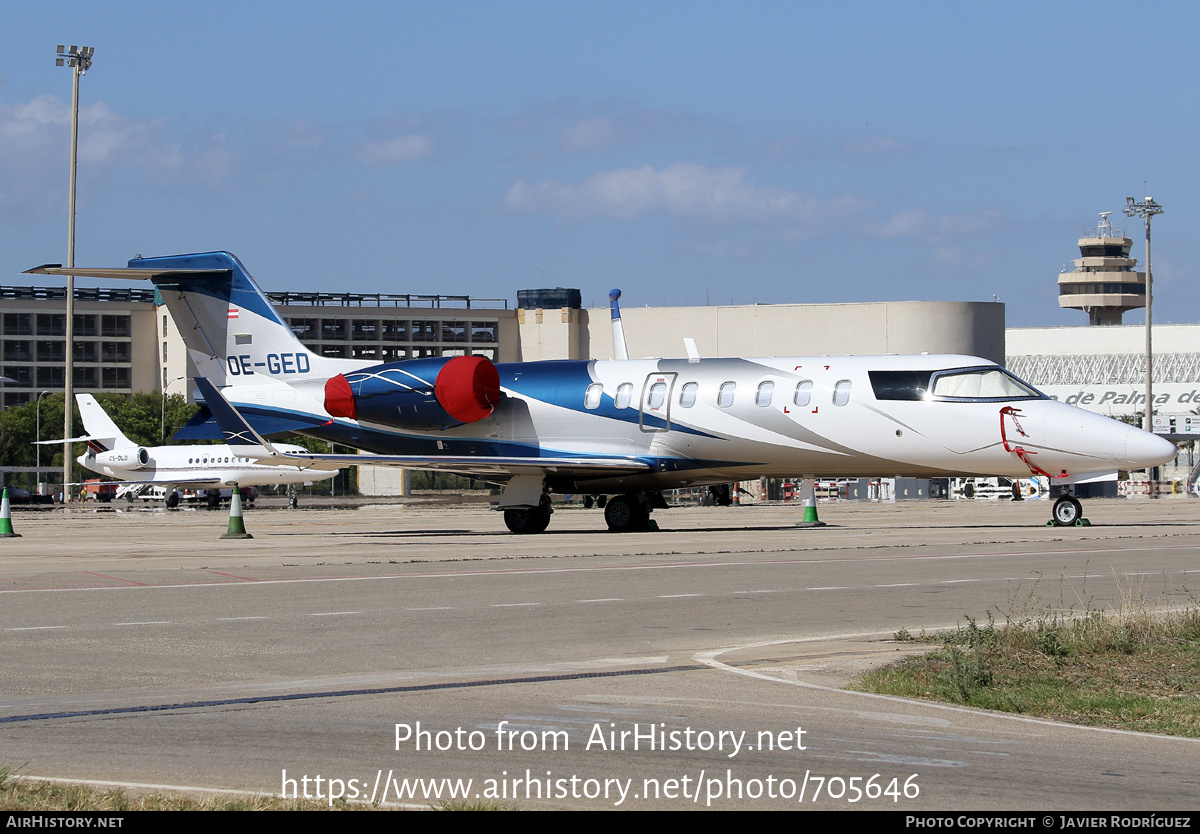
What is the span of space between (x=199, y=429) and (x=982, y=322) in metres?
79.5

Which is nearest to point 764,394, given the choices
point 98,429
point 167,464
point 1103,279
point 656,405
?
point 656,405

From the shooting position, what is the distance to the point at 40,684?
982cm

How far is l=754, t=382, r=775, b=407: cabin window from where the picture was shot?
29.6 metres

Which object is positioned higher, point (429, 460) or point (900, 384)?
point (900, 384)

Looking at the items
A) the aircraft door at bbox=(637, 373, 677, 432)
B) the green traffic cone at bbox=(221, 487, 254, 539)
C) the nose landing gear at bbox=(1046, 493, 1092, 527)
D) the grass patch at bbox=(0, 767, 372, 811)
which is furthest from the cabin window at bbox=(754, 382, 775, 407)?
the grass patch at bbox=(0, 767, 372, 811)

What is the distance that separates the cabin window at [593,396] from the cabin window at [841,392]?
5366 millimetres

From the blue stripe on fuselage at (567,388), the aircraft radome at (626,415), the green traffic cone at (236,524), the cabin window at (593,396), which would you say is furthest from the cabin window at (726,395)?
the green traffic cone at (236,524)

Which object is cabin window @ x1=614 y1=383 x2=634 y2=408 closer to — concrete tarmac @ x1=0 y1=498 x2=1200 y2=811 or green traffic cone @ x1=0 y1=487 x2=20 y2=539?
concrete tarmac @ x1=0 y1=498 x2=1200 y2=811

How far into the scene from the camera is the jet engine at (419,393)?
3114 centimetres

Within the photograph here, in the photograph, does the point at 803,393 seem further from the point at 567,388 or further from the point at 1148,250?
the point at 1148,250

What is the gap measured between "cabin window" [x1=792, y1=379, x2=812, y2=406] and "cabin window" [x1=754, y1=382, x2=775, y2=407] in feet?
1.70

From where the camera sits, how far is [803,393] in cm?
2947

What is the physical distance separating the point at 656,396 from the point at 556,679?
67.9 ft
